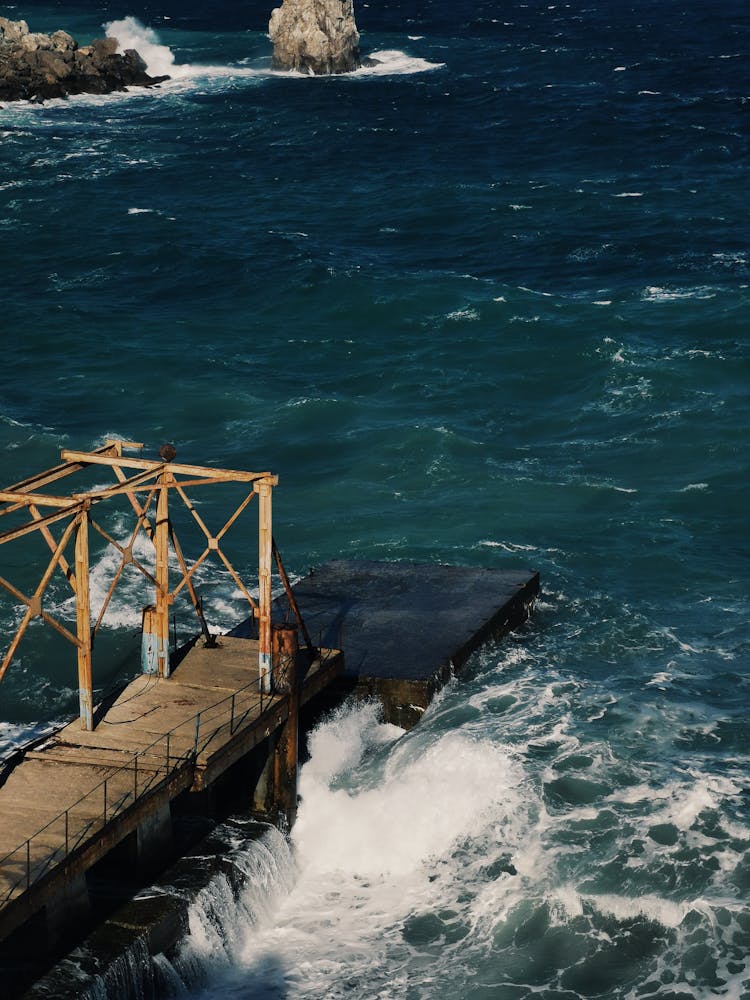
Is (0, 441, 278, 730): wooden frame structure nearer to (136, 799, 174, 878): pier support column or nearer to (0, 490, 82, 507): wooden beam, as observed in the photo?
(0, 490, 82, 507): wooden beam

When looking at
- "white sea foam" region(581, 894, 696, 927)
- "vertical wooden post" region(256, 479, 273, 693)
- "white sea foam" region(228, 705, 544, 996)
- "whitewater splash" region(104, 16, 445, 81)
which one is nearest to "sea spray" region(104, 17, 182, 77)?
"whitewater splash" region(104, 16, 445, 81)

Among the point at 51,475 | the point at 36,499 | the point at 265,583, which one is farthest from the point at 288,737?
the point at 36,499

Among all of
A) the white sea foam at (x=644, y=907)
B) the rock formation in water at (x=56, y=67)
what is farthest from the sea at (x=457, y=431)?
the rock formation in water at (x=56, y=67)

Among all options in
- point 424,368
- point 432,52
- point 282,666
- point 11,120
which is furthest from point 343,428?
point 432,52

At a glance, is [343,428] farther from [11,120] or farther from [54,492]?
[11,120]

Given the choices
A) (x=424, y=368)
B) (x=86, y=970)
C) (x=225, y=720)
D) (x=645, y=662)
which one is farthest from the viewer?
(x=424, y=368)
